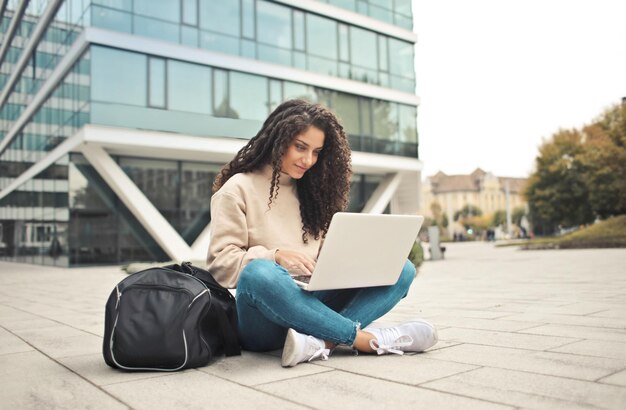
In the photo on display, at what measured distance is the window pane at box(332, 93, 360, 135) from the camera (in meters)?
21.2

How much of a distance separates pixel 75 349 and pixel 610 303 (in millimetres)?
4925

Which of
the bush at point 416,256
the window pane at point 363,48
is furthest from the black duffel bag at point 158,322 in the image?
the window pane at point 363,48

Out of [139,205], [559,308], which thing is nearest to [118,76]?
[139,205]

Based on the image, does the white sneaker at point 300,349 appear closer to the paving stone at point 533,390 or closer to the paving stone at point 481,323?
the paving stone at point 533,390

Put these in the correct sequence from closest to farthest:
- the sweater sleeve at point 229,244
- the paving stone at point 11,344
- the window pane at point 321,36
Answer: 1. the sweater sleeve at point 229,244
2. the paving stone at point 11,344
3. the window pane at point 321,36

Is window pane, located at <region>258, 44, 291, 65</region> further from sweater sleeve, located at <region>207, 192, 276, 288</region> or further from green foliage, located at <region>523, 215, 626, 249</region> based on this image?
sweater sleeve, located at <region>207, 192, 276, 288</region>

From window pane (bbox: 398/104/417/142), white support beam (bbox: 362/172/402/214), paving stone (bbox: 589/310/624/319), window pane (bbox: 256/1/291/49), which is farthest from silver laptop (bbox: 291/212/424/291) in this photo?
window pane (bbox: 398/104/417/142)

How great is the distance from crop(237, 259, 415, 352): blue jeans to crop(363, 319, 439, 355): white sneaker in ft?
0.38

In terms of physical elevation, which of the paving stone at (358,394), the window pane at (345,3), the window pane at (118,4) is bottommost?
the paving stone at (358,394)

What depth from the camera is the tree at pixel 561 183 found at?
1276 inches

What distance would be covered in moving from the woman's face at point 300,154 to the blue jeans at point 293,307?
2.22 ft

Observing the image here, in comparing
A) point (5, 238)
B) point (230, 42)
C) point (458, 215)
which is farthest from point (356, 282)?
point (458, 215)

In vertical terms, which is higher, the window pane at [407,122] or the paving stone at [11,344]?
the window pane at [407,122]

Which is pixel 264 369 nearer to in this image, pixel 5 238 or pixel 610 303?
pixel 610 303
